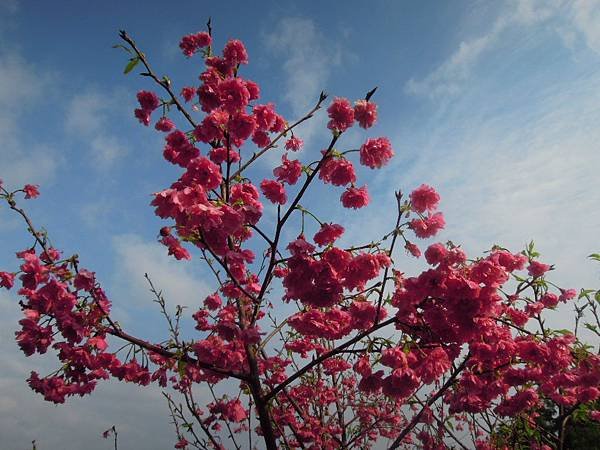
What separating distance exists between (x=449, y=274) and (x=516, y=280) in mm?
2961

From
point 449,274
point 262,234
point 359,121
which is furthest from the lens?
point 262,234

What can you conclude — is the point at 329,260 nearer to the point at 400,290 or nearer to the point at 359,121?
the point at 400,290

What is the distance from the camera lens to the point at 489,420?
5.62 meters

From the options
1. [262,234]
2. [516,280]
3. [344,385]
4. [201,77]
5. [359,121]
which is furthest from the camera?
[344,385]

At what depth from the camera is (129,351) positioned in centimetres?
451

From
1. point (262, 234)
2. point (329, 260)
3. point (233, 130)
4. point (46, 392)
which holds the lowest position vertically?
point (46, 392)

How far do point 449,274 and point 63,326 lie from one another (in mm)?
3572

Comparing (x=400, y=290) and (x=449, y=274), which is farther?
(x=400, y=290)

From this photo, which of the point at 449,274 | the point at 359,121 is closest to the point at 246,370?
the point at 449,274

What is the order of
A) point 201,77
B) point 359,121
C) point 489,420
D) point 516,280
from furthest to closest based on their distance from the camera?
1. point 489,420
2. point 516,280
3. point 201,77
4. point 359,121

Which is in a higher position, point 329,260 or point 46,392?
point 329,260

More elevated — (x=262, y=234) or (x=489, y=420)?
(x=262, y=234)

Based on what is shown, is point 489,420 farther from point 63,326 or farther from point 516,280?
point 63,326

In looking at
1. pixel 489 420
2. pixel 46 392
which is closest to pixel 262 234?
pixel 46 392
